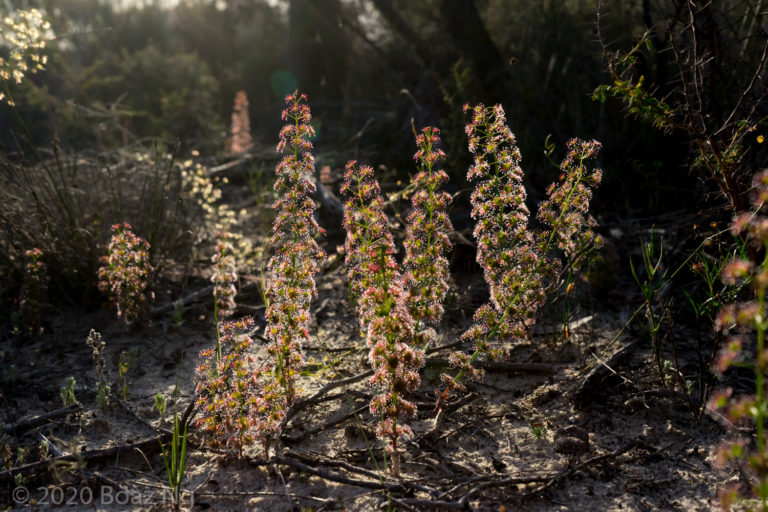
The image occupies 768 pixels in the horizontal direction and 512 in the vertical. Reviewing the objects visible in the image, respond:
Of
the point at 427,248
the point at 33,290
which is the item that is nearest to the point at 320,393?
the point at 427,248

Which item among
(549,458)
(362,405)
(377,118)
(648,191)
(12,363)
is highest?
(377,118)

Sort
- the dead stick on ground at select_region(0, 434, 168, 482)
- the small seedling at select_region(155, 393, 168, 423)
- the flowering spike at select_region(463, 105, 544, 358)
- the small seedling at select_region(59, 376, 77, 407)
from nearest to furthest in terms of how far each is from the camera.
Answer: the dead stick on ground at select_region(0, 434, 168, 482), the flowering spike at select_region(463, 105, 544, 358), the small seedling at select_region(155, 393, 168, 423), the small seedling at select_region(59, 376, 77, 407)

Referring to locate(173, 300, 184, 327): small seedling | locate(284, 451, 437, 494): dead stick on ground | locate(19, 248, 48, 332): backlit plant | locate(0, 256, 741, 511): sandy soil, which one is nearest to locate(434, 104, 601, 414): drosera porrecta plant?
locate(0, 256, 741, 511): sandy soil

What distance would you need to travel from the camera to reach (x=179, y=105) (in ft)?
30.9

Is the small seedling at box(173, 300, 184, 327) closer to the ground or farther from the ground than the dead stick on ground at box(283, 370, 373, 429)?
farther from the ground

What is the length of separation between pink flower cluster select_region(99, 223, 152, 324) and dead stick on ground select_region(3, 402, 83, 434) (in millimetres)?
938

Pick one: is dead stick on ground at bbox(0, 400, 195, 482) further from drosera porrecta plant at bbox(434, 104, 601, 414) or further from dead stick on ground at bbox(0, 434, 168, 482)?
drosera porrecta plant at bbox(434, 104, 601, 414)

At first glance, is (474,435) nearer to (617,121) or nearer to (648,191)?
(648,191)

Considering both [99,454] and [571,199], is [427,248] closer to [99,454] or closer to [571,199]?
[571,199]

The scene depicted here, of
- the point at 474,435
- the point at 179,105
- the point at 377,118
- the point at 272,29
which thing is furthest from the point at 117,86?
the point at 474,435

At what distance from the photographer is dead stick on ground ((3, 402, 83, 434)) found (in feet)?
9.05

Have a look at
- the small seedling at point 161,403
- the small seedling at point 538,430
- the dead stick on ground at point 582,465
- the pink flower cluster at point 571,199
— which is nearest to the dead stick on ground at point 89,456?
the small seedling at point 161,403

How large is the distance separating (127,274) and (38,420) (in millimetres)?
1077

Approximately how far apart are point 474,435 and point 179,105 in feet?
27.5
